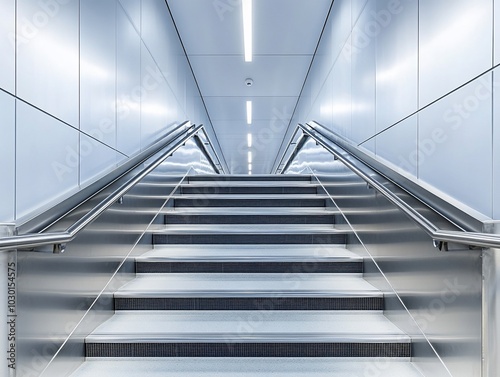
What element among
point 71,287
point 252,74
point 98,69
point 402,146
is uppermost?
point 252,74

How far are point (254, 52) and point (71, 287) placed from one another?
4.69m

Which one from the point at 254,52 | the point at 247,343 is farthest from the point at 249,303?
the point at 254,52

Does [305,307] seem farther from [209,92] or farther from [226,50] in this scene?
[209,92]

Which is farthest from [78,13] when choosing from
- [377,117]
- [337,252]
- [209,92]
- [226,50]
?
[209,92]

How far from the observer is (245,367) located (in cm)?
186

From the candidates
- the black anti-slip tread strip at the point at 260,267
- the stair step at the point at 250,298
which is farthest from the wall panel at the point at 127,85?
the stair step at the point at 250,298

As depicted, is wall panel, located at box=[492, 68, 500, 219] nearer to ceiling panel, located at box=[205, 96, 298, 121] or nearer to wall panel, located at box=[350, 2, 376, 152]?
wall panel, located at box=[350, 2, 376, 152]

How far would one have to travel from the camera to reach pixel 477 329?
4.53ft

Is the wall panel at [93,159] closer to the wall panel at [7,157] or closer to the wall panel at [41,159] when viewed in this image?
the wall panel at [41,159]

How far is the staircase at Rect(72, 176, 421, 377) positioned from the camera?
1907 millimetres

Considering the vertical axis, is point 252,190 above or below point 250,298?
above

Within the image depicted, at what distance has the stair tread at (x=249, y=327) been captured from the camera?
6.40ft

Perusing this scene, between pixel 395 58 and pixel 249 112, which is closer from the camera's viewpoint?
pixel 395 58

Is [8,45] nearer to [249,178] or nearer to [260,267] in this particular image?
[260,267]
